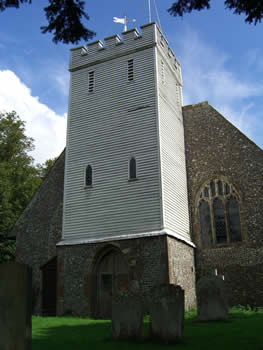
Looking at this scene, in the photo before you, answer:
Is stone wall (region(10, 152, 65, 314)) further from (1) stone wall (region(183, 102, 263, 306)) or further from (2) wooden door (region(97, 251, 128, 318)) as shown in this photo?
(1) stone wall (region(183, 102, 263, 306))

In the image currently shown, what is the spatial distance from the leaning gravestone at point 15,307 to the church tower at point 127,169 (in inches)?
343

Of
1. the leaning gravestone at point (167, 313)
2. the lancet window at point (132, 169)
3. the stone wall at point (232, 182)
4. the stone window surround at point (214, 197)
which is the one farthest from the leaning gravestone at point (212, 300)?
the lancet window at point (132, 169)

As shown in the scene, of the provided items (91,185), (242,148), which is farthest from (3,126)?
(242,148)

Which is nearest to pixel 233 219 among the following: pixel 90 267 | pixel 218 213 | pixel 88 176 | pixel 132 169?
pixel 218 213

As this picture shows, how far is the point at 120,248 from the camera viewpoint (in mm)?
15188

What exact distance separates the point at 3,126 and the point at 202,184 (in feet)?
56.7

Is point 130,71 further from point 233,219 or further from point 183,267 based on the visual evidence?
point 183,267

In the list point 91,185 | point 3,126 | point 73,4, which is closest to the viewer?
point 73,4

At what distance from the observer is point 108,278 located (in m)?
15.7

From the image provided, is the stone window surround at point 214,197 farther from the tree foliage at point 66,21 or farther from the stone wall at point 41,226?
the tree foliage at point 66,21

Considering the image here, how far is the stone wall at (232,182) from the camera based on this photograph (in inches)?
629

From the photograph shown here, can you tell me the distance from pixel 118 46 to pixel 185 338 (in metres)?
14.7

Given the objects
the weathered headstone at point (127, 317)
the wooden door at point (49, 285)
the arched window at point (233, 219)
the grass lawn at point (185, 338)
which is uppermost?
the arched window at point (233, 219)

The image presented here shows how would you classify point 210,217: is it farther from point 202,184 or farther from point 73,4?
point 73,4
